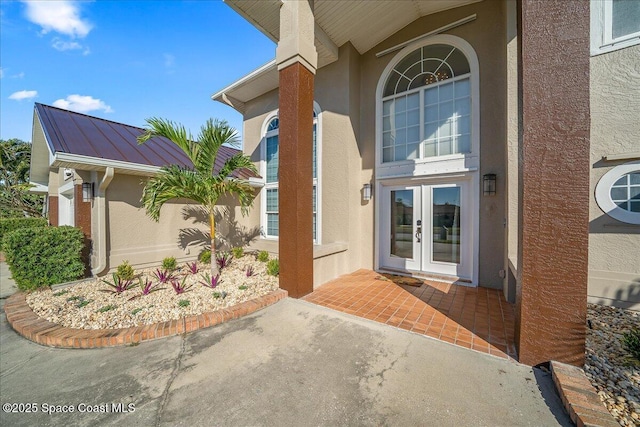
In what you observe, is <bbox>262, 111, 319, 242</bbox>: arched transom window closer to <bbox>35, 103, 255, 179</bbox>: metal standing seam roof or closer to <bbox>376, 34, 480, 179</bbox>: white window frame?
<bbox>35, 103, 255, 179</bbox>: metal standing seam roof

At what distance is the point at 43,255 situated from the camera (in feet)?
15.7

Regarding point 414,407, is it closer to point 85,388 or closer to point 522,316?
point 522,316

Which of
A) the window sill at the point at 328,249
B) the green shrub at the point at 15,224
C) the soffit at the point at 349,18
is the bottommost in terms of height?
the window sill at the point at 328,249

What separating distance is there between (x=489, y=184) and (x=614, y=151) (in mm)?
1731

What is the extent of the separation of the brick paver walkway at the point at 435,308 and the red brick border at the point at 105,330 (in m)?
1.54

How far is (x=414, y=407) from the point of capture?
198 cm

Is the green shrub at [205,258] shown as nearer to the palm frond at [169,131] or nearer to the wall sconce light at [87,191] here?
the wall sconce light at [87,191]

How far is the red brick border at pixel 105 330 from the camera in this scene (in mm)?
3023

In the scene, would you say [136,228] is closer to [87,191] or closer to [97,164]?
[87,191]

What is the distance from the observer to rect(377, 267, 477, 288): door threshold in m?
5.27

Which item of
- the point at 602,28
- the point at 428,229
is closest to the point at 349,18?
the point at 602,28

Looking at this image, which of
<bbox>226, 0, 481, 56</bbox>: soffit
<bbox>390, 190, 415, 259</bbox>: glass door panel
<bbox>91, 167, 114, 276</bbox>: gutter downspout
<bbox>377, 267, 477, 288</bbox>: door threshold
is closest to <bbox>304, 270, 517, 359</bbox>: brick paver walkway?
<bbox>377, 267, 477, 288</bbox>: door threshold

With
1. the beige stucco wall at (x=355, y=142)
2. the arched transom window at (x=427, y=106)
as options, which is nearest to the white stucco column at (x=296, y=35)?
the beige stucco wall at (x=355, y=142)

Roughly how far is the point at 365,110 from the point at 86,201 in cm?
755
